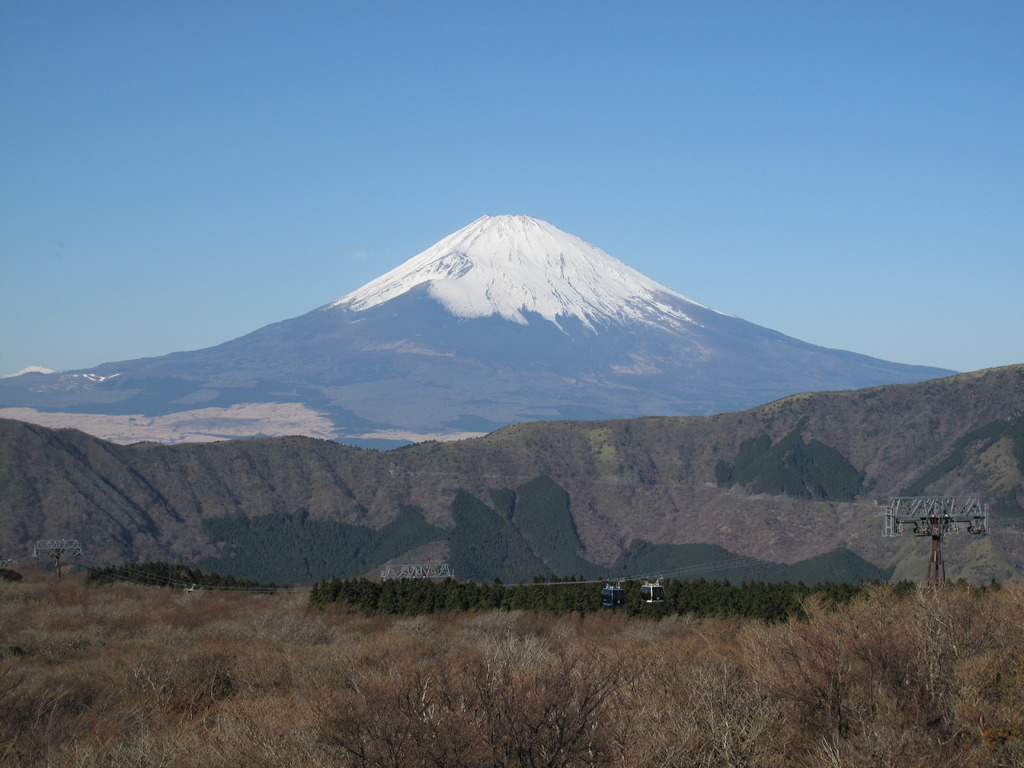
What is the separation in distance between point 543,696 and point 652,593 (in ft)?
234

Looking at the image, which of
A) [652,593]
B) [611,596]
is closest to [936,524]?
[652,593]

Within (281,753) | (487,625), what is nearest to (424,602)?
(487,625)

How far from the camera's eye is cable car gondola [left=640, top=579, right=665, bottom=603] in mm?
106938

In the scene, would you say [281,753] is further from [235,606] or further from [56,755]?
[235,606]

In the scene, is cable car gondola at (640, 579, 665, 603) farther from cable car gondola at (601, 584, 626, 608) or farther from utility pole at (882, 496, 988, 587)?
utility pole at (882, 496, 988, 587)

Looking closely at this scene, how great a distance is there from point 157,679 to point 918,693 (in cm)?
4041

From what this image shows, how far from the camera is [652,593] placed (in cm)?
10706

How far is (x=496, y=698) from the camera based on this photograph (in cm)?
3784

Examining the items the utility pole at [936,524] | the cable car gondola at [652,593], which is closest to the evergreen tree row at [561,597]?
the cable car gondola at [652,593]

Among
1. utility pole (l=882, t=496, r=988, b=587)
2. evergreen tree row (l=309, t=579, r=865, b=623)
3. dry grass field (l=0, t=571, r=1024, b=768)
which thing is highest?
utility pole (l=882, t=496, r=988, b=587)

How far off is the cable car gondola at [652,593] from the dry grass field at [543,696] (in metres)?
15.9

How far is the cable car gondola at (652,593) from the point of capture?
106938 millimetres

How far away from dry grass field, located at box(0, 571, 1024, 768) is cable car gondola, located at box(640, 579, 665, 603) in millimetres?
15938

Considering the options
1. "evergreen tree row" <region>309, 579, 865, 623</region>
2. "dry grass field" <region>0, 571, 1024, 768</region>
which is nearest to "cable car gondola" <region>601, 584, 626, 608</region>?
"evergreen tree row" <region>309, 579, 865, 623</region>
